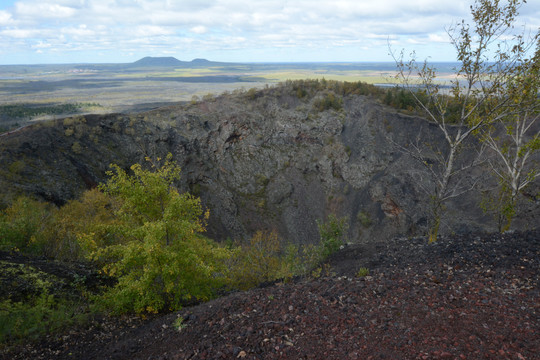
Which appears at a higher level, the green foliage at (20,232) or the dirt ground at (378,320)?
the dirt ground at (378,320)

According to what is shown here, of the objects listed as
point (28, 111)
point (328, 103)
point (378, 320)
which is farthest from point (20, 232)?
point (28, 111)

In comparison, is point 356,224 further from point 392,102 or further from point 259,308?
point 259,308

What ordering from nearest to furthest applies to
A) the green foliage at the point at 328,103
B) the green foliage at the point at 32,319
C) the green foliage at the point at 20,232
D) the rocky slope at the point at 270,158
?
the green foliage at the point at 32,319 < the green foliage at the point at 20,232 < the rocky slope at the point at 270,158 < the green foliage at the point at 328,103

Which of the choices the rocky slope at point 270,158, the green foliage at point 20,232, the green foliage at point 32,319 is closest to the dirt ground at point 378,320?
the green foliage at point 32,319

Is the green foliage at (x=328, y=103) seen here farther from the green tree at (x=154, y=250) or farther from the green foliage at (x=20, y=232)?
the green tree at (x=154, y=250)

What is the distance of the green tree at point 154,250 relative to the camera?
932 cm

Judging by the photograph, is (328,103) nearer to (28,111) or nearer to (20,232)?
(20,232)

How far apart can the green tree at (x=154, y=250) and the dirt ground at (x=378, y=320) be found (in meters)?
1.03

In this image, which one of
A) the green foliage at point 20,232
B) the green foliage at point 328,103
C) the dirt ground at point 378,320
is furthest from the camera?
the green foliage at point 328,103

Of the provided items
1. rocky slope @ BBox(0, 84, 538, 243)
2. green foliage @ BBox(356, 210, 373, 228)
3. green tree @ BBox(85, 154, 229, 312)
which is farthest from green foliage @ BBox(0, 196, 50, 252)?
green foliage @ BBox(356, 210, 373, 228)

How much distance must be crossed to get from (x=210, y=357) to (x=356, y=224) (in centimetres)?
3337

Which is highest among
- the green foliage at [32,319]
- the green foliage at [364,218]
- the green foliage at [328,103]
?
the green foliage at [328,103]

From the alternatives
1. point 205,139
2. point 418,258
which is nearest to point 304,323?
point 418,258

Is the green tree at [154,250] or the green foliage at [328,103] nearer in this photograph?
the green tree at [154,250]
